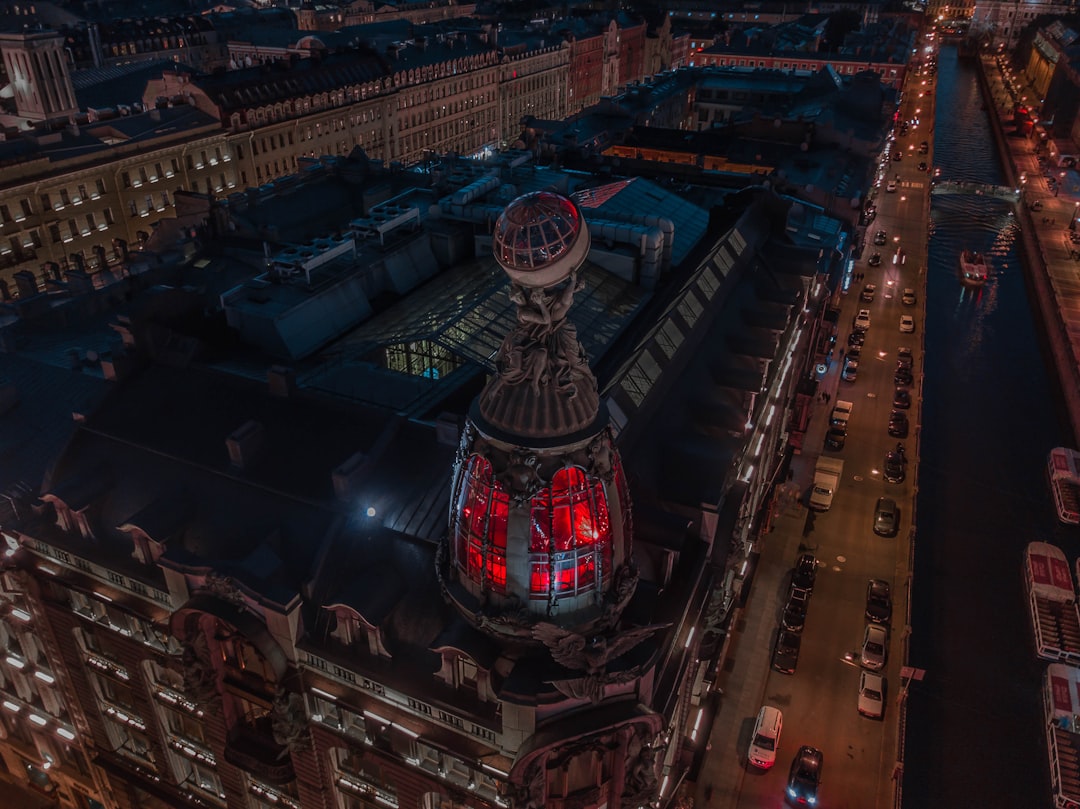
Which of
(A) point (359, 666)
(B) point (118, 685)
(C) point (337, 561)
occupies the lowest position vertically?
(B) point (118, 685)

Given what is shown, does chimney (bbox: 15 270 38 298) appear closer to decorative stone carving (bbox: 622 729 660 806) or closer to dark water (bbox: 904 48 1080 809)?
decorative stone carving (bbox: 622 729 660 806)

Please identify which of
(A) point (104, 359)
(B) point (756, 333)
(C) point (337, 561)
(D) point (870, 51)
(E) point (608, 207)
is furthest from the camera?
(D) point (870, 51)

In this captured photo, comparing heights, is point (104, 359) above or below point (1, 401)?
above

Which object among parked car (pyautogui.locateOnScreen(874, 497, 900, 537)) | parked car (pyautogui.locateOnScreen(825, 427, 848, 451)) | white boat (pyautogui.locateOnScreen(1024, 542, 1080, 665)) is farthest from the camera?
parked car (pyautogui.locateOnScreen(825, 427, 848, 451))

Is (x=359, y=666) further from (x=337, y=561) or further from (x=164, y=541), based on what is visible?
(x=164, y=541)

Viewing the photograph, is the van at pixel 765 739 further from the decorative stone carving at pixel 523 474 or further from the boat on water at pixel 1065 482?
the boat on water at pixel 1065 482

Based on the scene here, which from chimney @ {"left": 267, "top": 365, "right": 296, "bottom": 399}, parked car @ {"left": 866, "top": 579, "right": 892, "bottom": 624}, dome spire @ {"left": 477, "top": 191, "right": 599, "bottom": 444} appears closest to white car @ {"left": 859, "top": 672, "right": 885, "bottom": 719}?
parked car @ {"left": 866, "top": 579, "right": 892, "bottom": 624}

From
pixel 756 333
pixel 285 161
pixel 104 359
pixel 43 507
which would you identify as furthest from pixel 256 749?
pixel 285 161
